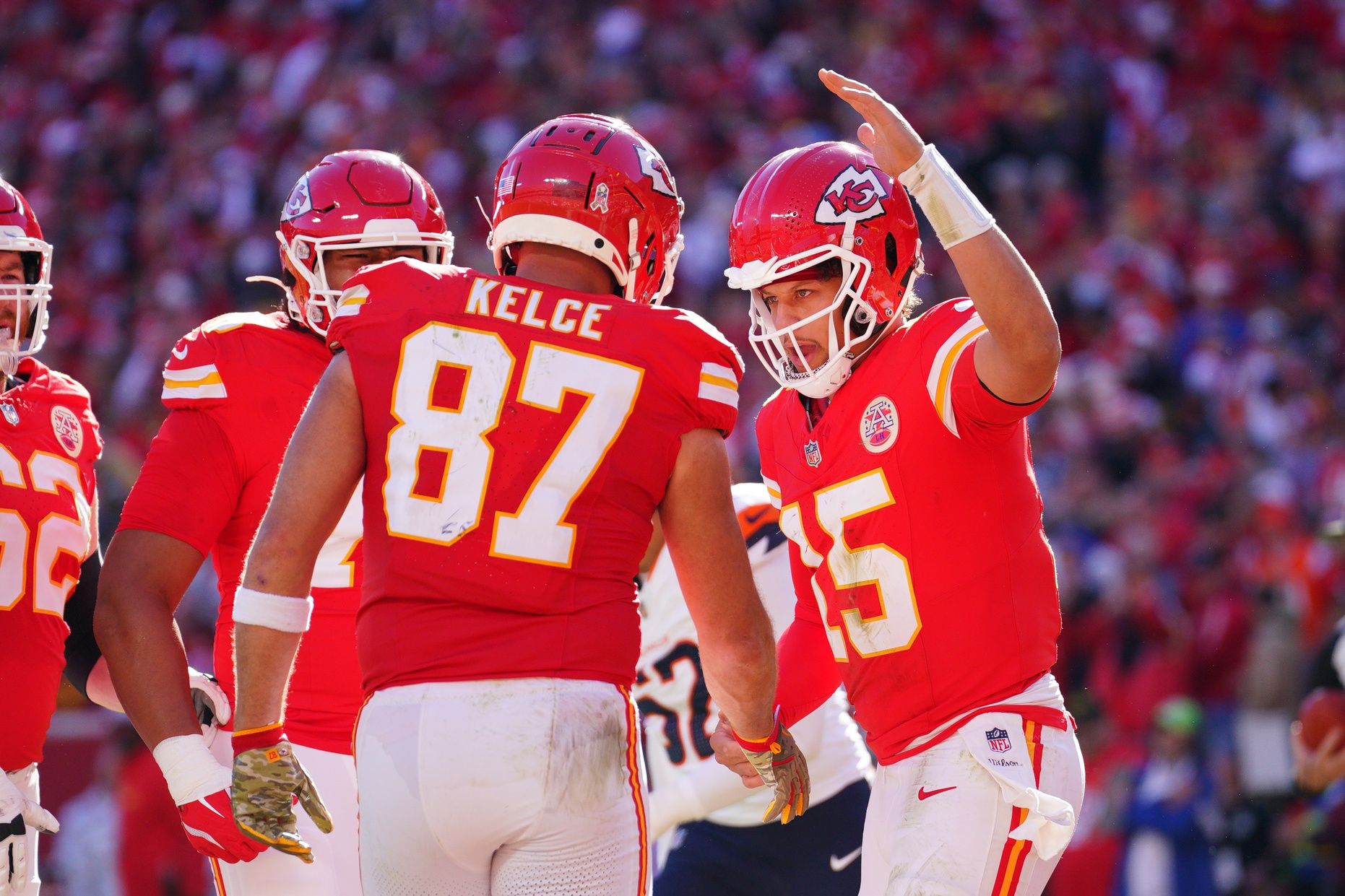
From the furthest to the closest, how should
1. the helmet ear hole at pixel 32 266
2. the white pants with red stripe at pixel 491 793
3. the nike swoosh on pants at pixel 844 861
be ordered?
the nike swoosh on pants at pixel 844 861 → the helmet ear hole at pixel 32 266 → the white pants with red stripe at pixel 491 793

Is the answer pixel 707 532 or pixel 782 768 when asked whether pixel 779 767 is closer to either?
pixel 782 768

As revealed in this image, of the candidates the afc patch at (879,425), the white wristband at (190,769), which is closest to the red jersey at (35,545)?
the white wristband at (190,769)

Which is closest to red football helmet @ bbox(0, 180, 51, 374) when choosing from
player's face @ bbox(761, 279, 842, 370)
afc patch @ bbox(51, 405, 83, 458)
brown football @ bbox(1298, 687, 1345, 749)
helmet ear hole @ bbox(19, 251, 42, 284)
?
helmet ear hole @ bbox(19, 251, 42, 284)

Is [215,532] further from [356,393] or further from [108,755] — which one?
[108,755]

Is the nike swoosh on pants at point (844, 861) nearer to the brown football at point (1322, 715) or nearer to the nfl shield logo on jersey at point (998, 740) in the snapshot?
the nfl shield logo on jersey at point (998, 740)

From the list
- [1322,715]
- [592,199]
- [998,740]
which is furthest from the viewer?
[1322,715]

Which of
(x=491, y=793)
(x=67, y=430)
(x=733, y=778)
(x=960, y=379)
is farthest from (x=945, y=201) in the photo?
(x=67, y=430)

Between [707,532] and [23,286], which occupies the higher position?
[23,286]

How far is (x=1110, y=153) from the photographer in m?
12.1

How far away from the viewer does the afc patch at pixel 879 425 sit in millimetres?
3244

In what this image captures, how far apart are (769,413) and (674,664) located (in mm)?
1263

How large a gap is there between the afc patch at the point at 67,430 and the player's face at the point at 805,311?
1.56m

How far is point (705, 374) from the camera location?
269 centimetres

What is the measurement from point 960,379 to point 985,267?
0.25 m
